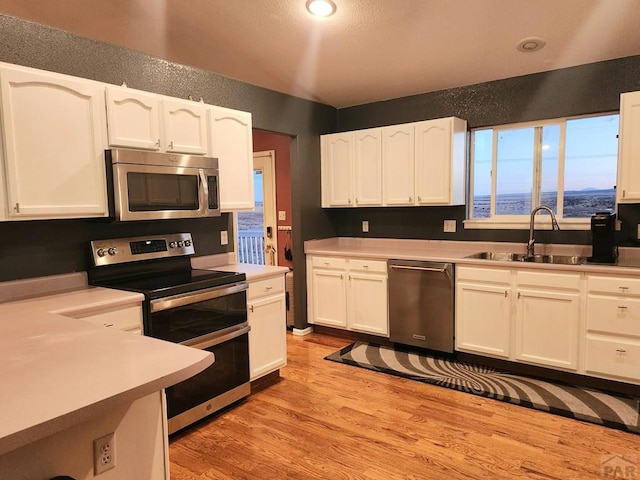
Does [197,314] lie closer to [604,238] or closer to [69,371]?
[69,371]

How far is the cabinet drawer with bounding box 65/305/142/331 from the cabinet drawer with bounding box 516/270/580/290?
2665mm

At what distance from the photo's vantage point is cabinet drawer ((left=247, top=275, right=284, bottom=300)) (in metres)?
3.07

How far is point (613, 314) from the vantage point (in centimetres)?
292

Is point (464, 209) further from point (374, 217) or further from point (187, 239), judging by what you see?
point (187, 239)

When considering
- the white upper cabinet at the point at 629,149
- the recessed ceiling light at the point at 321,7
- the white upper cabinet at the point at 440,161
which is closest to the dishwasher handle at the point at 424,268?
the white upper cabinet at the point at 440,161

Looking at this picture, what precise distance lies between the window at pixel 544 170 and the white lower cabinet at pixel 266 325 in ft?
6.65

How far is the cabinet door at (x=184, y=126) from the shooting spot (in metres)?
2.77

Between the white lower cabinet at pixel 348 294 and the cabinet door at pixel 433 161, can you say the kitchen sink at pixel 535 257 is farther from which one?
the white lower cabinet at pixel 348 294

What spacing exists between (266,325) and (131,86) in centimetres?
190

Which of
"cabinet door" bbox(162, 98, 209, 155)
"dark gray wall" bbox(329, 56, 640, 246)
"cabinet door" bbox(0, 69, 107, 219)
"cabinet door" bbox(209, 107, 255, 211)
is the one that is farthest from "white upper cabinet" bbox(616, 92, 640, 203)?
"cabinet door" bbox(0, 69, 107, 219)

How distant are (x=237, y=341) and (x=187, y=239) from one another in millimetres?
845

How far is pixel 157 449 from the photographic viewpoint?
4.40ft

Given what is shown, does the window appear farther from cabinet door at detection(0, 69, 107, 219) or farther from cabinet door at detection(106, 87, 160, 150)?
cabinet door at detection(0, 69, 107, 219)

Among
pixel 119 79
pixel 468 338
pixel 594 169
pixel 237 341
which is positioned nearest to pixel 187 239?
pixel 237 341
